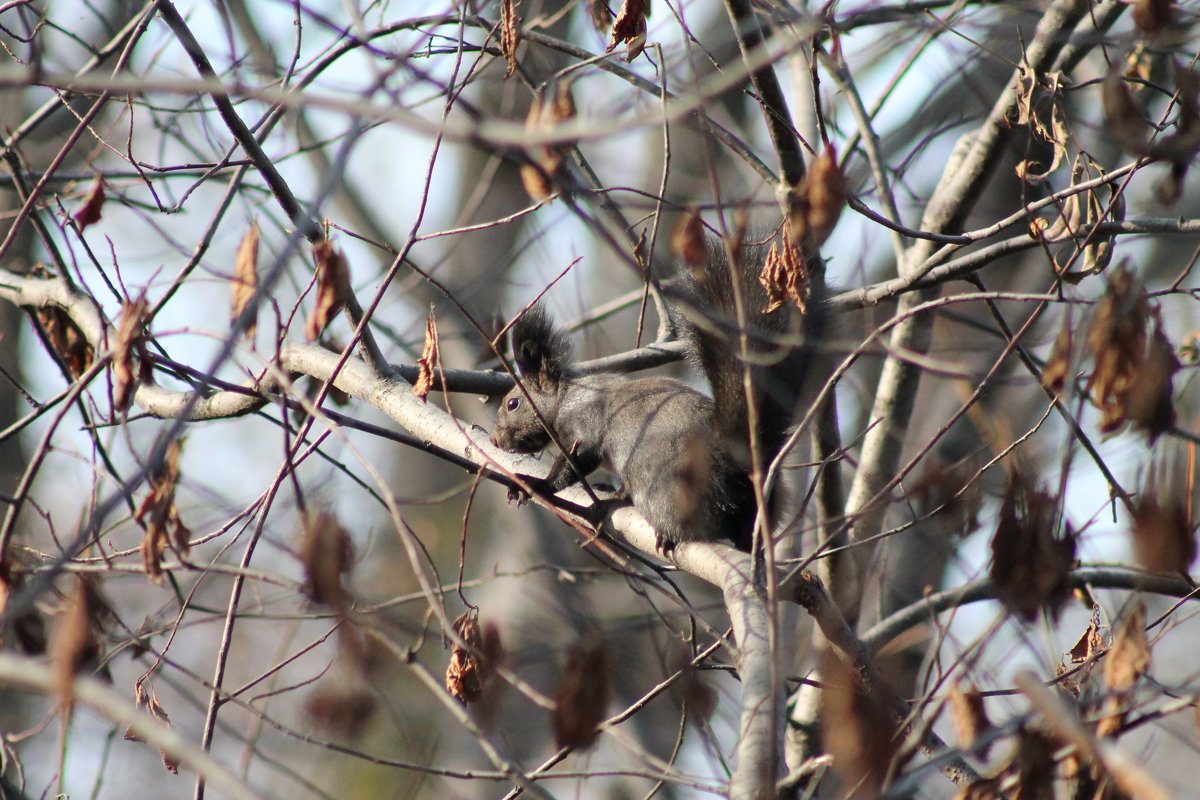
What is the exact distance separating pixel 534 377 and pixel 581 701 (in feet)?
8.71

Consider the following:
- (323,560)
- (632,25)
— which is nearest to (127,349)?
(323,560)

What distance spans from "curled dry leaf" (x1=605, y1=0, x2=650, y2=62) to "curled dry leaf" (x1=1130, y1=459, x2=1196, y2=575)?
1.43 metres

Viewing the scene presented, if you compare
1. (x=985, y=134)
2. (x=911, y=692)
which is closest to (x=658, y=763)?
(x=985, y=134)

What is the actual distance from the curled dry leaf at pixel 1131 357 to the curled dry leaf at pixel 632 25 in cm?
129

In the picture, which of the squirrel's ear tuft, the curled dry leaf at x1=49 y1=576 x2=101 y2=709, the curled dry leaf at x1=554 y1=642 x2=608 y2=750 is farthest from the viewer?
the squirrel's ear tuft

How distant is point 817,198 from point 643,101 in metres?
1.61

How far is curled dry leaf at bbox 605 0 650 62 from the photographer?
2273 millimetres

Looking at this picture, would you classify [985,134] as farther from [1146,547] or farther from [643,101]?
[1146,547]

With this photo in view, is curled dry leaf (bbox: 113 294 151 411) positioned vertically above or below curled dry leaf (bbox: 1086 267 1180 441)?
below

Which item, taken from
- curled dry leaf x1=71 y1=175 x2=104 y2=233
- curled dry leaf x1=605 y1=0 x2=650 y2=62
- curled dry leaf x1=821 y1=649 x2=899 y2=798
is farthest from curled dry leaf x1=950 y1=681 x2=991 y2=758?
curled dry leaf x1=71 y1=175 x2=104 y2=233

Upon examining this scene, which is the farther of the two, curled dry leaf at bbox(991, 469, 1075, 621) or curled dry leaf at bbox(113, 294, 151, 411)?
curled dry leaf at bbox(113, 294, 151, 411)

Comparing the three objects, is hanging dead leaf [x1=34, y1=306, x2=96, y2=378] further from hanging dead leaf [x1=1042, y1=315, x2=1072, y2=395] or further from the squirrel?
hanging dead leaf [x1=1042, y1=315, x2=1072, y2=395]

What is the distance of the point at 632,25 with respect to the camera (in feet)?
7.54

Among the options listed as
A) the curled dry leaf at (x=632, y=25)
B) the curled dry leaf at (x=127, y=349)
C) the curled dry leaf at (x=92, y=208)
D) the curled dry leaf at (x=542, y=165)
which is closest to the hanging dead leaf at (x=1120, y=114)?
→ the curled dry leaf at (x=542, y=165)
